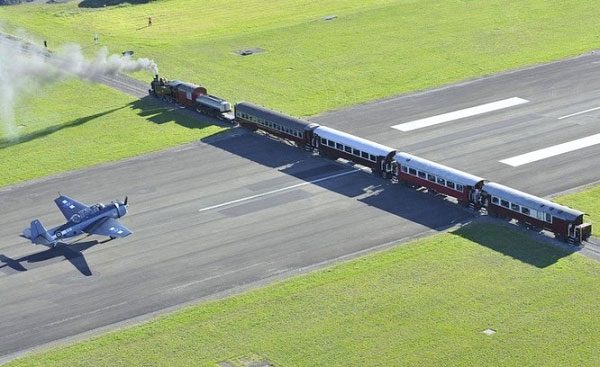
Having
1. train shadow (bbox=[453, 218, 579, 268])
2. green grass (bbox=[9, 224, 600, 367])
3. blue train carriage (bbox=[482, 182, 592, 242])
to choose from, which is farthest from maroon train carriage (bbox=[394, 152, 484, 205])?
green grass (bbox=[9, 224, 600, 367])

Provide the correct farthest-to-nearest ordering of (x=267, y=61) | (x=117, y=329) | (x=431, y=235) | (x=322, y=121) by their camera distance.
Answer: (x=267, y=61)
(x=322, y=121)
(x=431, y=235)
(x=117, y=329)

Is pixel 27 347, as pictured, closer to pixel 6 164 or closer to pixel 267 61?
pixel 6 164

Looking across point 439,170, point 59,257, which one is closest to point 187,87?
point 439,170

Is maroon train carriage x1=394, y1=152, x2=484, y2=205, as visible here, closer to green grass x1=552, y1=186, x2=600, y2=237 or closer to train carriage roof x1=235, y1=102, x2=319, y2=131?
green grass x1=552, y1=186, x2=600, y2=237

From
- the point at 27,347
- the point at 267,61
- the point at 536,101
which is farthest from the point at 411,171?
the point at 267,61

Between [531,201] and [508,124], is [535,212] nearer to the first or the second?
[531,201]

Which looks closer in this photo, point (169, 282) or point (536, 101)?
point (169, 282)

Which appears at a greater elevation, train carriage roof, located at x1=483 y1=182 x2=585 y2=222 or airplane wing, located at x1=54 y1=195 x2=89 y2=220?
train carriage roof, located at x1=483 y1=182 x2=585 y2=222
